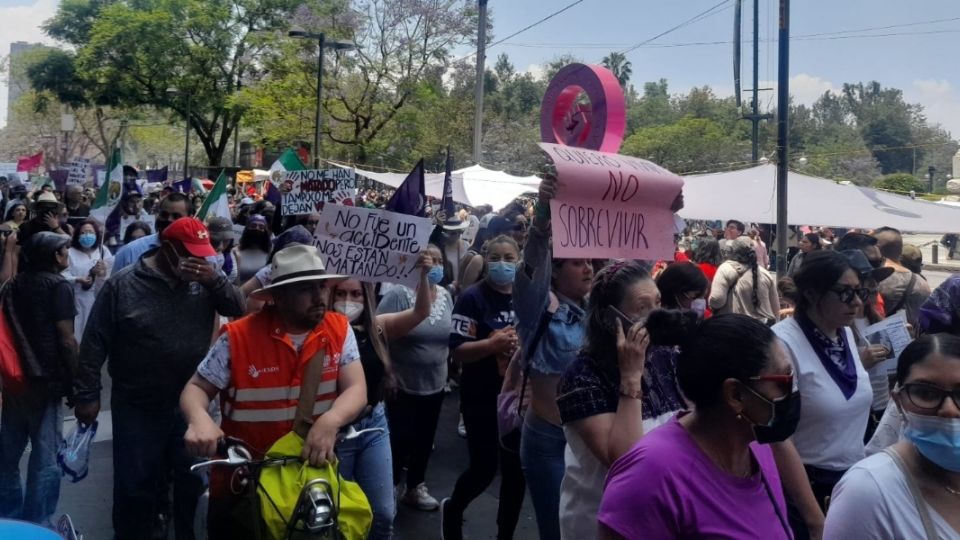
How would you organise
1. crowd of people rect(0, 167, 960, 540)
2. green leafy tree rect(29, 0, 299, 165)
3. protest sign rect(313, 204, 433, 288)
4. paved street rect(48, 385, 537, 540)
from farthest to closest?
green leafy tree rect(29, 0, 299, 165), paved street rect(48, 385, 537, 540), protest sign rect(313, 204, 433, 288), crowd of people rect(0, 167, 960, 540)

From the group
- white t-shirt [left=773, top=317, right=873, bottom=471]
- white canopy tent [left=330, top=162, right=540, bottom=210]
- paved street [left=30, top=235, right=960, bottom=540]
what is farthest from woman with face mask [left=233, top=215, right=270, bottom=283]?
white canopy tent [left=330, top=162, right=540, bottom=210]

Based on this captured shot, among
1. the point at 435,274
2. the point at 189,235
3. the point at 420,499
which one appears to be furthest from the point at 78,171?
the point at 189,235

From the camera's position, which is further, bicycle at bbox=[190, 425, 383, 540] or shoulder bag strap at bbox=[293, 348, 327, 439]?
shoulder bag strap at bbox=[293, 348, 327, 439]

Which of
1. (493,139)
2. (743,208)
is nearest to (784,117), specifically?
(743,208)

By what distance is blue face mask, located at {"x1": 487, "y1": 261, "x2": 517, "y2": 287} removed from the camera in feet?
18.2

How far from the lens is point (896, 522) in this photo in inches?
88.0

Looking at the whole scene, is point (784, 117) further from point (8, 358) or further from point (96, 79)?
point (96, 79)

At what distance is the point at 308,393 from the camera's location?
3.61 meters

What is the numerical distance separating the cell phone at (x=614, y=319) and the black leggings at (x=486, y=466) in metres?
1.79

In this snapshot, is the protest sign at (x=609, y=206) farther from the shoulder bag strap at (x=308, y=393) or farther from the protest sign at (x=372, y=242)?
the protest sign at (x=372, y=242)

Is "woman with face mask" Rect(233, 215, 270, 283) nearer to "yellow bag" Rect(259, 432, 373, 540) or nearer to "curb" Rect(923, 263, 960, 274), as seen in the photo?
"yellow bag" Rect(259, 432, 373, 540)

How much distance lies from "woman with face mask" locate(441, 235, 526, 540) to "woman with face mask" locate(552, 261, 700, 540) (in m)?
1.93

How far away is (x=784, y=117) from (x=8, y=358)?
10.0 m

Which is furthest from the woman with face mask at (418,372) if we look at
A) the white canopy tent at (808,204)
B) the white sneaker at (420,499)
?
the white canopy tent at (808,204)
